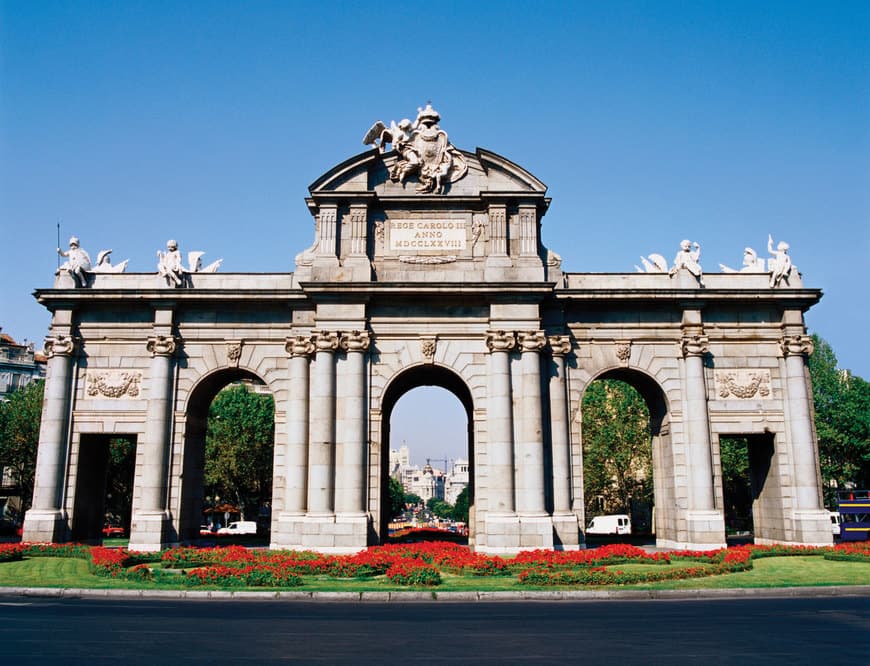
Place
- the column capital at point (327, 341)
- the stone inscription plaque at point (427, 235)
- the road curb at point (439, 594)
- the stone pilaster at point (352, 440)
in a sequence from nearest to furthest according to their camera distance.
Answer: the road curb at point (439, 594), the stone pilaster at point (352, 440), the column capital at point (327, 341), the stone inscription plaque at point (427, 235)

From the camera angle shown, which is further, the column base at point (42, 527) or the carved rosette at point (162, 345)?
the carved rosette at point (162, 345)

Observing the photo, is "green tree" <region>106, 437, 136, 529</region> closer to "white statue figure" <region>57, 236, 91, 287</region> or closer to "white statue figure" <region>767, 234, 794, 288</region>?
"white statue figure" <region>57, 236, 91, 287</region>

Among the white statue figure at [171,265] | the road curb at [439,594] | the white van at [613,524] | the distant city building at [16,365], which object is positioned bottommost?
the white van at [613,524]

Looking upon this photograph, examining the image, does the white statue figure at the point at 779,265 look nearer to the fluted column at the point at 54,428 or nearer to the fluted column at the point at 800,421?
the fluted column at the point at 800,421

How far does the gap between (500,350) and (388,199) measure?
8.13 metres

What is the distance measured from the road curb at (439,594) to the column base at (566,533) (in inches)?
367

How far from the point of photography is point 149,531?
94.7 ft

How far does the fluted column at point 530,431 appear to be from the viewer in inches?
1104

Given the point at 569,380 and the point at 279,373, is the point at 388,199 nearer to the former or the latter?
the point at 279,373

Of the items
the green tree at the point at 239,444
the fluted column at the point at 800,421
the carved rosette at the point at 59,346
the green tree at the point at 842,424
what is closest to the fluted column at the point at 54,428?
the carved rosette at the point at 59,346

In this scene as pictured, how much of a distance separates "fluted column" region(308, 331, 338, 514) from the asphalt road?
34.2ft

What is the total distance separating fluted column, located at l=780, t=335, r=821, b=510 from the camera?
29.8 m

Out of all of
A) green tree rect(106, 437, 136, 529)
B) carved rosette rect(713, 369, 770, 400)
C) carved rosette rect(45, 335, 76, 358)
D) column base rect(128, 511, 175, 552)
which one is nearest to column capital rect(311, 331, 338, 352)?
column base rect(128, 511, 175, 552)

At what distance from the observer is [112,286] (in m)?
31.8
